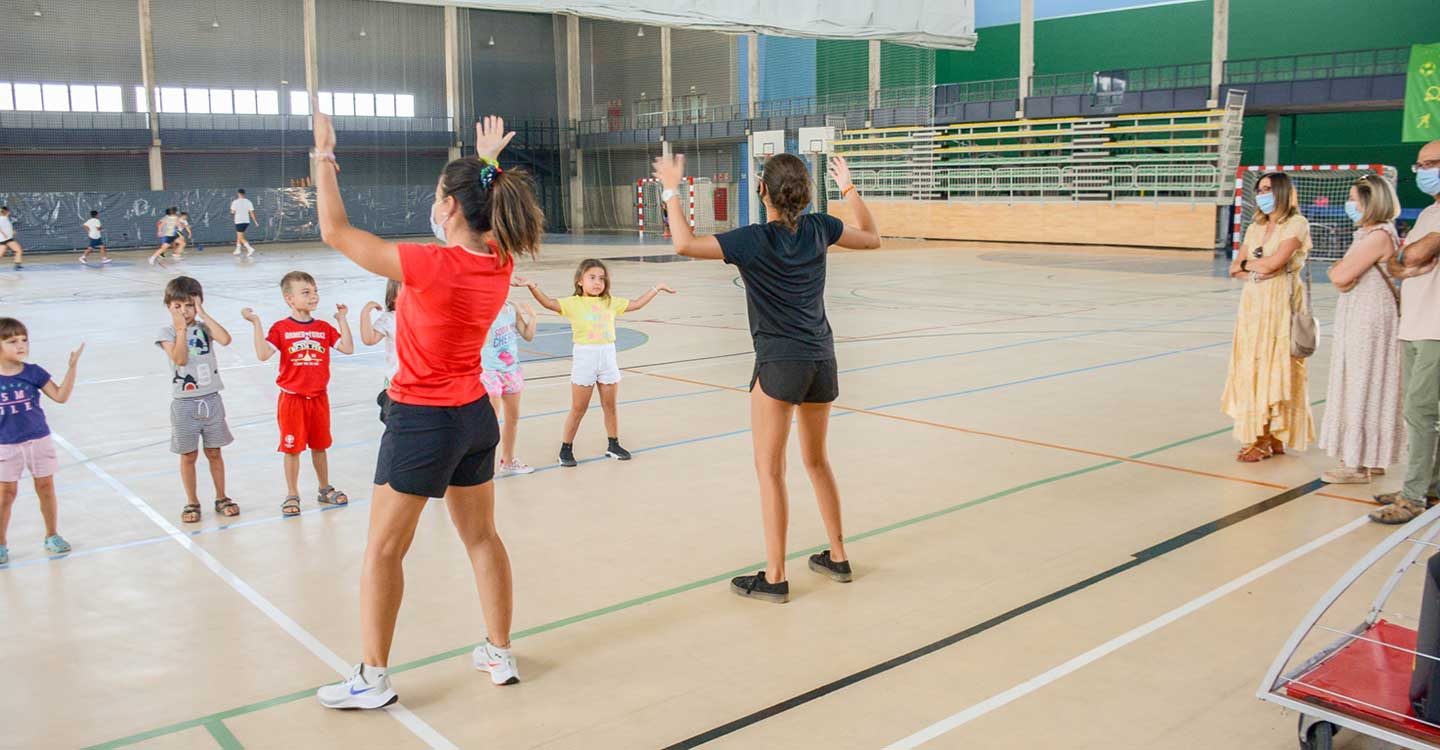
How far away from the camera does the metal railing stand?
27.3 m

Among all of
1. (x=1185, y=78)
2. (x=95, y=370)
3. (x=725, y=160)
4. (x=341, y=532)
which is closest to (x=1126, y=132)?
(x=1185, y=78)

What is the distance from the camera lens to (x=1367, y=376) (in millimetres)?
6008

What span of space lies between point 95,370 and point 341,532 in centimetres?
659

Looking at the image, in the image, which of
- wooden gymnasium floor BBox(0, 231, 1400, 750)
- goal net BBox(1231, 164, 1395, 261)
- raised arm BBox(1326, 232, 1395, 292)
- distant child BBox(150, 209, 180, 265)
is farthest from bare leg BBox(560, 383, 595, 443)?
distant child BBox(150, 209, 180, 265)

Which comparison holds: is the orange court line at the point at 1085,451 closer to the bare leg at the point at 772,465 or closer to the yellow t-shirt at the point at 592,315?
the yellow t-shirt at the point at 592,315

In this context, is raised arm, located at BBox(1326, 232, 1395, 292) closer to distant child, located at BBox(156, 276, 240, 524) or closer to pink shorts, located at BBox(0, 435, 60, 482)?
distant child, located at BBox(156, 276, 240, 524)

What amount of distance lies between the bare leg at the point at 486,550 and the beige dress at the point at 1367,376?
4.71 metres

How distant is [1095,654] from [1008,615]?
0.45 m

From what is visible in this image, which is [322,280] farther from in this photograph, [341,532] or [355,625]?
[355,625]

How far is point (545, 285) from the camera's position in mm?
19688

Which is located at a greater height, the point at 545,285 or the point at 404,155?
the point at 404,155

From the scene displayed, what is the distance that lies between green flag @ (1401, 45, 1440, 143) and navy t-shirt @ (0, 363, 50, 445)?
25.8m

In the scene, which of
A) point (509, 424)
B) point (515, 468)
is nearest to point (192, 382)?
point (509, 424)

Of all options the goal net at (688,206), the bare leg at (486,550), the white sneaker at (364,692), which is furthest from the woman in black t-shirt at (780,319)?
the goal net at (688,206)
